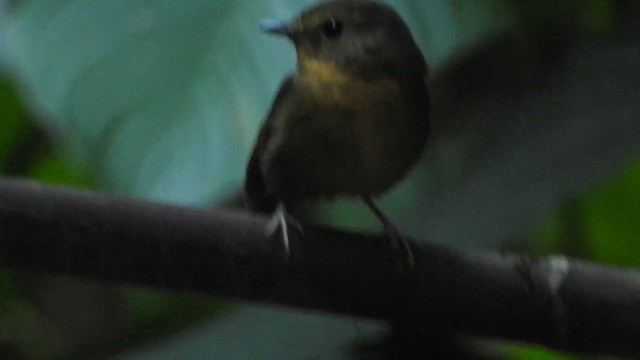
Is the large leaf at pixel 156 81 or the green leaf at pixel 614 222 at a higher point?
the large leaf at pixel 156 81

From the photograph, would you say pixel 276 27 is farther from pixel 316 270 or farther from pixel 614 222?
pixel 614 222

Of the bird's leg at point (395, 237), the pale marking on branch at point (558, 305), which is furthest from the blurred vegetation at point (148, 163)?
the pale marking on branch at point (558, 305)

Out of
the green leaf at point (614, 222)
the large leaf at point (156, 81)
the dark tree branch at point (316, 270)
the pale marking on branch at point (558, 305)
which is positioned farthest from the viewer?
the green leaf at point (614, 222)

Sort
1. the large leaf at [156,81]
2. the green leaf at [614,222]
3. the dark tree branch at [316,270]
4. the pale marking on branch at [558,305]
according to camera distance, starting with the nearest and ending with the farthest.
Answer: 1. the dark tree branch at [316,270]
2. the pale marking on branch at [558,305]
3. the large leaf at [156,81]
4. the green leaf at [614,222]

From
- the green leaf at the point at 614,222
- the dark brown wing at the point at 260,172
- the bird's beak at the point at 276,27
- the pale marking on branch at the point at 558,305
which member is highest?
the bird's beak at the point at 276,27

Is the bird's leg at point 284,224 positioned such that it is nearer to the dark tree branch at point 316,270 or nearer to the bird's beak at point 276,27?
the dark tree branch at point 316,270

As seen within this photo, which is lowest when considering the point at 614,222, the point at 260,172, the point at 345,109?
the point at 614,222

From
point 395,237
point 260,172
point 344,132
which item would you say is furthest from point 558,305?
point 260,172

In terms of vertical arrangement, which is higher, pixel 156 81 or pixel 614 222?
pixel 156 81
